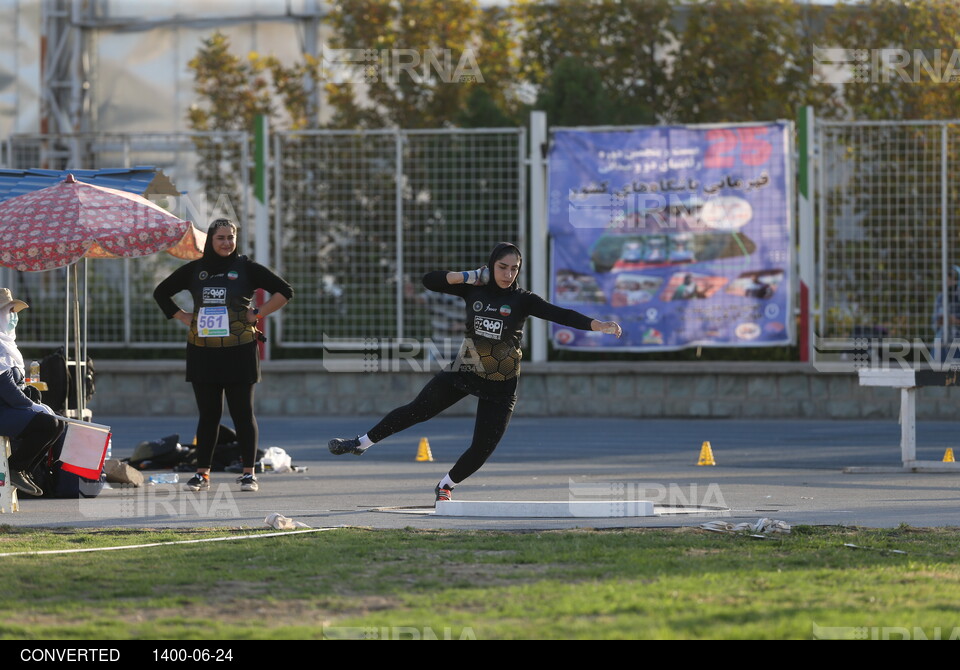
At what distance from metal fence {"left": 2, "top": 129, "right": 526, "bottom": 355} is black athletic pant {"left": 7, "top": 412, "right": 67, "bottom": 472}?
8.96m

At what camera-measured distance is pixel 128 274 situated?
19.6 meters

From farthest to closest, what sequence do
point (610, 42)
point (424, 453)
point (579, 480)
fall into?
point (610, 42), point (424, 453), point (579, 480)

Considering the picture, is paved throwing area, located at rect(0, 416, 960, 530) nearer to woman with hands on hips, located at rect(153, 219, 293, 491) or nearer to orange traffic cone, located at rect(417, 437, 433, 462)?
orange traffic cone, located at rect(417, 437, 433, 462)

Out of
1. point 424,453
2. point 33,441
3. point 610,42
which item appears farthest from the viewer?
point 610,42

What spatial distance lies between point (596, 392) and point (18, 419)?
9.79m

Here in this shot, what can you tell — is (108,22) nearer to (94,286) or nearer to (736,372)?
(94,286)

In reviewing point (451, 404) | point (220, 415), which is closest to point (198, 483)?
point (220, 415)

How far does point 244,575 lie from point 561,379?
11.9m

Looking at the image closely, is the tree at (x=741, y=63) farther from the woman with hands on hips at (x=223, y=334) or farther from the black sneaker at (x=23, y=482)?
the black sneaker at (x=23, y=482)

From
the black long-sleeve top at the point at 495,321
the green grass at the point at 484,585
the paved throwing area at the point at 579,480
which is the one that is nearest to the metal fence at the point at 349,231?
the paved throwing area at the point at 579,480

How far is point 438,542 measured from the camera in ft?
27.0

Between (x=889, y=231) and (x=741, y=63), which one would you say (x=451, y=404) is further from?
(x=741, y=63)

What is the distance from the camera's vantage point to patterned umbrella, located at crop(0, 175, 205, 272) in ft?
36.2
